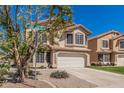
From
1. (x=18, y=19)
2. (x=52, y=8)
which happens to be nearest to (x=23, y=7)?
(x=18, y=19)

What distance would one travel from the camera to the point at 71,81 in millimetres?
15250

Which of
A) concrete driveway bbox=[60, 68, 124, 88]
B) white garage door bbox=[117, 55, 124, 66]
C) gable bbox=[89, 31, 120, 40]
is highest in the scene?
gable bbox=[89, 31, 120, 40]

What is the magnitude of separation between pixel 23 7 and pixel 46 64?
11465 mm

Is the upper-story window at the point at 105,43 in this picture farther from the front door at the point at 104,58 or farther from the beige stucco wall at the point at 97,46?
the front door at the point at 104,58

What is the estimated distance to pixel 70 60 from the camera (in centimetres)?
2644

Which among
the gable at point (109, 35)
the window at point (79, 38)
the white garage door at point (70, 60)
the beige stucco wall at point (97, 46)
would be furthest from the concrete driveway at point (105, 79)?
the gable at point (109, 35)

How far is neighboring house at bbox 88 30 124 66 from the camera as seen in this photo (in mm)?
32375

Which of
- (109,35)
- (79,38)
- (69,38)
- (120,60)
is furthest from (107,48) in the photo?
(69,38)

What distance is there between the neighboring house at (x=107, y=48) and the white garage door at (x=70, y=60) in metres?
5.23

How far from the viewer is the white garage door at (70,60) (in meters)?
25.9

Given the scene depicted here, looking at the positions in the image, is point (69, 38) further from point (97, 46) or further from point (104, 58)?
point (104, 58)

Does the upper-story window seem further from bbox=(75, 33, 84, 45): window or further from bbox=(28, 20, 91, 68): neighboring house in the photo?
bbox=(75, 33, 84, 45): window

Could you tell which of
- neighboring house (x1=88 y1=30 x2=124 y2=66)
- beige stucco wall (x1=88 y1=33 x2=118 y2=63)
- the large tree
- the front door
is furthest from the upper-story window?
the large tree
